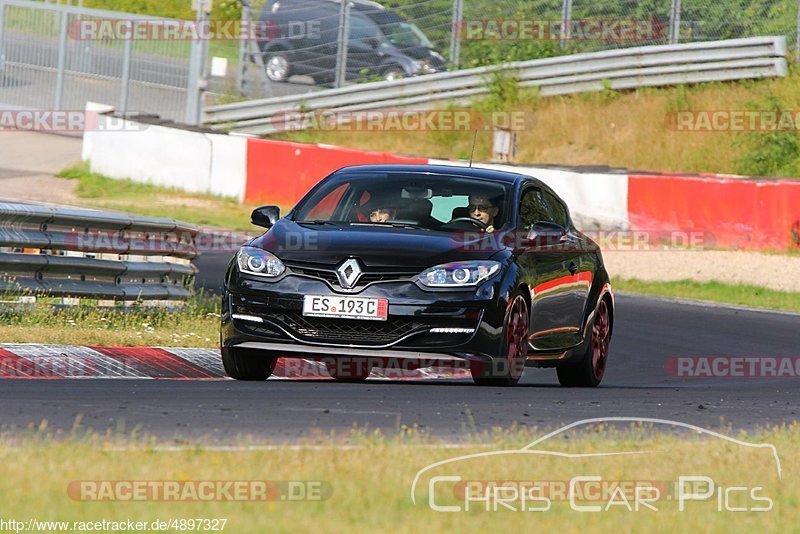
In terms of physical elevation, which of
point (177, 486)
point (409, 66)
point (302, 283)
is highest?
point (409, 66)

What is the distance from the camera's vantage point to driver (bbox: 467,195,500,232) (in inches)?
386

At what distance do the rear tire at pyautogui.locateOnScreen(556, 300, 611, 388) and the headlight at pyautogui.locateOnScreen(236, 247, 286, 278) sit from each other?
2491mm

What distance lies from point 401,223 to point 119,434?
366cm

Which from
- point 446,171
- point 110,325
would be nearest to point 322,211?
point 446,171

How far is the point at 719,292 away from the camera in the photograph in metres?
19.0

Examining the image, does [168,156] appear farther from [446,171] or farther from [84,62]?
[446,171]

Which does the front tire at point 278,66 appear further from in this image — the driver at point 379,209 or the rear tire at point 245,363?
the rear tire at point 245,363

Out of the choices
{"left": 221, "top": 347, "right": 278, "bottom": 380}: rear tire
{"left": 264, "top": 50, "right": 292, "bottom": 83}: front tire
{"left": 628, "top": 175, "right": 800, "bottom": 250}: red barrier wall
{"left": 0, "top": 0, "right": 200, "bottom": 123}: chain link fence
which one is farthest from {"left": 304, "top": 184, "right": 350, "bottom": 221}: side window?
{"left": 0, "top": 0, "right": 200, "bottom": 123}: chain link fence

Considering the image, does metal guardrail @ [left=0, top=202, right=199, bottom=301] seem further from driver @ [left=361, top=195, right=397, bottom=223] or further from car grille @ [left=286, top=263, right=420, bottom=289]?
car grille @ [left=286, top=263, right=420, bottom=289]

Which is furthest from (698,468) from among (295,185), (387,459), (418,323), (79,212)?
(295,185)

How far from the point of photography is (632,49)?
28.2 meters

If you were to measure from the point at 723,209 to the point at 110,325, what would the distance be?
34.7 feet

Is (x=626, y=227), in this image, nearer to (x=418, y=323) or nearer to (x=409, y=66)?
(x=409, y=66)

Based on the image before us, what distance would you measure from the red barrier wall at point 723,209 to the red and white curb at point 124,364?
32.7 feet
